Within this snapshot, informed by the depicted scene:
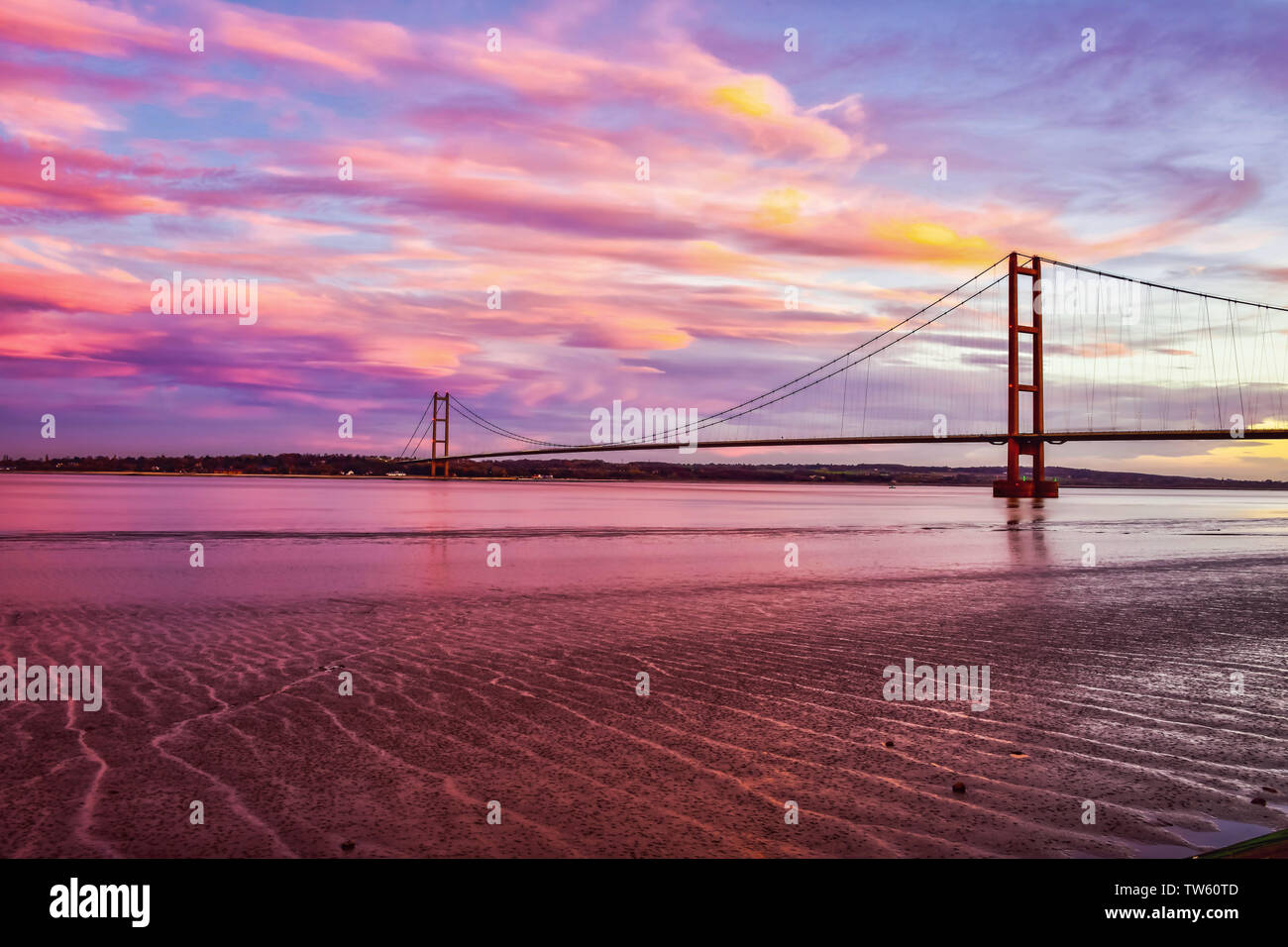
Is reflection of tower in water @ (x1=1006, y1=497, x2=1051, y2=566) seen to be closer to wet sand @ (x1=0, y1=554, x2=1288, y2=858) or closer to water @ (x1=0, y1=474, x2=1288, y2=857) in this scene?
water @ (x1=0, y1=474, x2=1288, y2=857)

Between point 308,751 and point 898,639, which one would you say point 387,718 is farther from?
point 898,639

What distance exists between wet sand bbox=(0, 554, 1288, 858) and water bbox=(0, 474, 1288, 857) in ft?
0.08

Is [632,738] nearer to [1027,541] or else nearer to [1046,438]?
[1027,541]

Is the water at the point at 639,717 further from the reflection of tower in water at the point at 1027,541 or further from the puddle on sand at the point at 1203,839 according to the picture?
the reflection of tower in water at the point at 1027,541

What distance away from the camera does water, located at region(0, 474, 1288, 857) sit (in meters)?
3.71

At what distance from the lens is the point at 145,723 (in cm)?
538

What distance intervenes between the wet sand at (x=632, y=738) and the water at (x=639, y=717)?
0.02m

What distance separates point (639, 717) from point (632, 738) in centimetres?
51

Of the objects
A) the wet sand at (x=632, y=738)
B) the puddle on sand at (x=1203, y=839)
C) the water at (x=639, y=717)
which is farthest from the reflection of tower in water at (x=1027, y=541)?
the puddle on sand at (x=1203, y=839)

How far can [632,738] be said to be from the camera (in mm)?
5105

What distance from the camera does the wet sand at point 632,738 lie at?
12.0 feet

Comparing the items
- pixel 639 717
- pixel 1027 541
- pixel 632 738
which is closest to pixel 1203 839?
Result: pixel 632 738

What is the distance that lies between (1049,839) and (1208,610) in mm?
8951

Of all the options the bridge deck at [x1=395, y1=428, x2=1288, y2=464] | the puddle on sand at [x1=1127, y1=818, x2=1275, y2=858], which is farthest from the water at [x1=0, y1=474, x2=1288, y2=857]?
the bridge deck at [x1=395, y1=428, x2=1288, y2=464]
